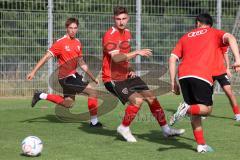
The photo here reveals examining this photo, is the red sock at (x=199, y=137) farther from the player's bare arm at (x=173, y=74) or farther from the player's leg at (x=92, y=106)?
the player's leg at (x=92, y=106)

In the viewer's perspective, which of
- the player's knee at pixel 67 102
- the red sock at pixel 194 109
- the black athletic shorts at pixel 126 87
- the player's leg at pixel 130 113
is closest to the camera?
the red sock at pixel 194 109

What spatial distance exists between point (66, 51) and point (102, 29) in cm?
687

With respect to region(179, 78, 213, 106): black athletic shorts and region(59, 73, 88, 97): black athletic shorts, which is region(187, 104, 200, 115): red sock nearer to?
region(179, 78, 213, 106): black athletic shorts

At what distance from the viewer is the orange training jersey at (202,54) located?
25.9ft

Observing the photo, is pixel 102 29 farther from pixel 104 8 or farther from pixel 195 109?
pixel 195 109

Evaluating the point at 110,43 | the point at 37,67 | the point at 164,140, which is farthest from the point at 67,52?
the point at 164,140

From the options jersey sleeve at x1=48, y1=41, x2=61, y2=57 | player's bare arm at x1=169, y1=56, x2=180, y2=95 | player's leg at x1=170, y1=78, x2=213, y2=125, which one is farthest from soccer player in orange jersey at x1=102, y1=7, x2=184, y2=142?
jersey sleeve at x1=48, y1=41, x2=61, y2=57

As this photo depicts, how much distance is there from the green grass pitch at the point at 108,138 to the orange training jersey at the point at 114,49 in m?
1.03

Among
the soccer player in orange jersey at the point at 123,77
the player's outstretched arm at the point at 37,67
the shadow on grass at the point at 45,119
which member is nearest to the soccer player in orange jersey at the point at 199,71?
the soccer player in orange jersey at the point at 123,77

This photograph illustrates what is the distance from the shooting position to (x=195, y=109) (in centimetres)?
786

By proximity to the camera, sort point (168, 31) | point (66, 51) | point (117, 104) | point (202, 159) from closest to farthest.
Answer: point (202, 159) → point (66, 51) → point (117, 104) → point (168, 31)

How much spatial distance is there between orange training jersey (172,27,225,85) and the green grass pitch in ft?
3.57

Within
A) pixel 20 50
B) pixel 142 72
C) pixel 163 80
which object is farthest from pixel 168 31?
pixel 20 50

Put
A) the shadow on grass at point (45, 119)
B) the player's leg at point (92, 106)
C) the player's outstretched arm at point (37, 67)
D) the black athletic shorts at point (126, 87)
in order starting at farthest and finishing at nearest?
the shadow on grass at point (45, 119) < the player's leg at point (92, 106) < the player's outstretched arm at point (37, 67) < the black athletic shorts at point (126, 87)
